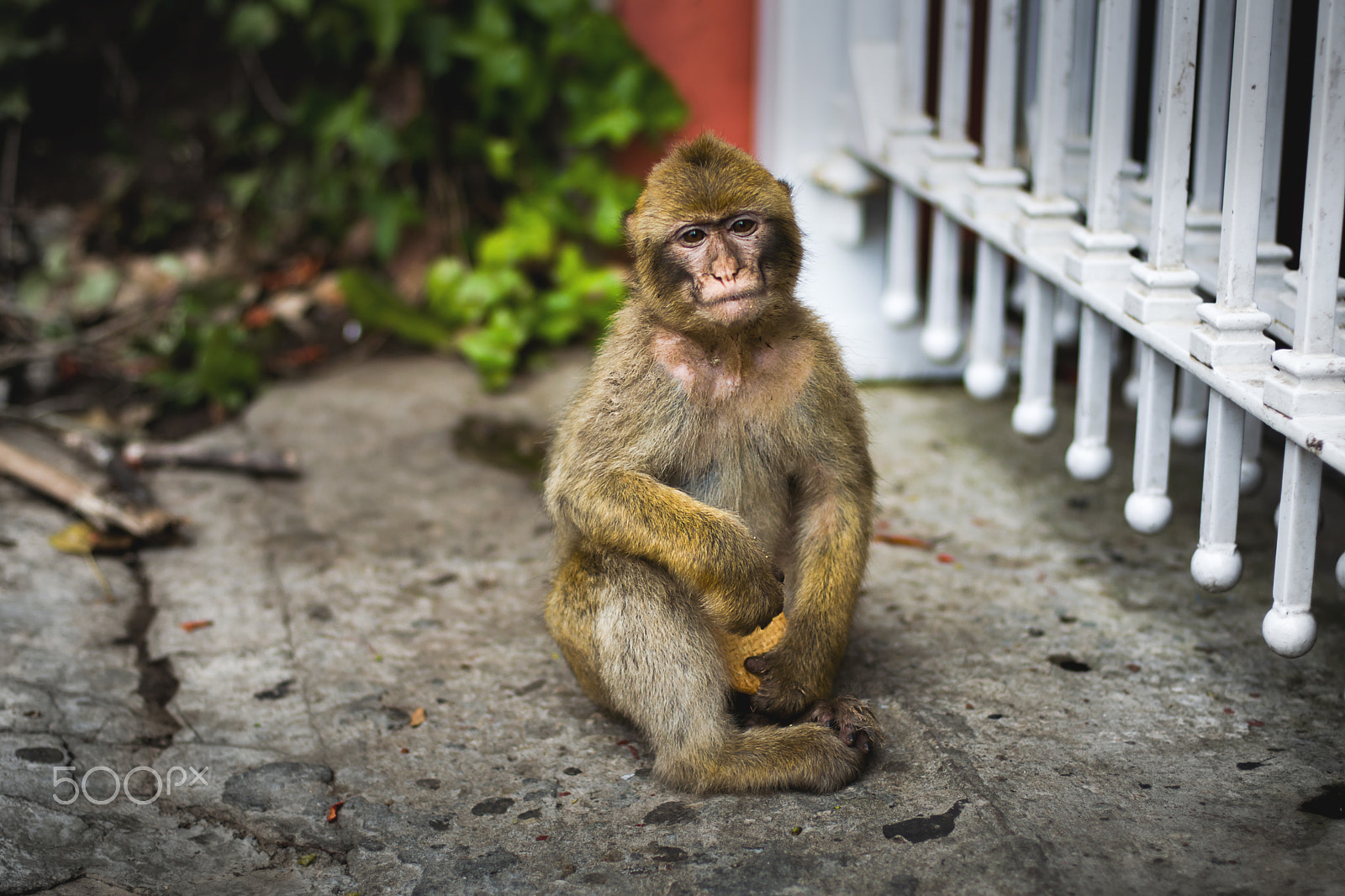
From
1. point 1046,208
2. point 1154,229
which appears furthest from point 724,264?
point 1046,208

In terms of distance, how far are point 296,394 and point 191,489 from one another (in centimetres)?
92

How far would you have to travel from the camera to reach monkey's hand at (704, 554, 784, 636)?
2.88m

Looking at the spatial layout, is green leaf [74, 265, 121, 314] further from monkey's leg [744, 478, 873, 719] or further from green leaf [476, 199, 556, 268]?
monkey's leg [744, 478, 873, 719]

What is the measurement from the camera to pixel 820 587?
3047 mm

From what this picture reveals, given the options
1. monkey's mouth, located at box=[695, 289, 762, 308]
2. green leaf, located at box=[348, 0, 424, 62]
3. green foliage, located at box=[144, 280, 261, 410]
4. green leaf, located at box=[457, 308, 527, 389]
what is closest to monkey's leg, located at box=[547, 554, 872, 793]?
monkey's mouth, located at box=[695, 289, 762, 308]

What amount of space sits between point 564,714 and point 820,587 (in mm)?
723

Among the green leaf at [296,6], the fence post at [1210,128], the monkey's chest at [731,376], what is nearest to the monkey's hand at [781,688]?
the monkey's chest at [731,376]

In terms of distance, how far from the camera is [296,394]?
5457mm

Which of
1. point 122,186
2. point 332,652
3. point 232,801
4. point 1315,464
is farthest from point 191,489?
point 1315,464

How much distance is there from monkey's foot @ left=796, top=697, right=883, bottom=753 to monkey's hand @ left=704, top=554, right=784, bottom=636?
24cm

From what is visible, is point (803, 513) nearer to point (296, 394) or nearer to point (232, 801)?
point (232, 801)

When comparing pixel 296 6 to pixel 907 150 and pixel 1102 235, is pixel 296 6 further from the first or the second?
pixel 1102 235

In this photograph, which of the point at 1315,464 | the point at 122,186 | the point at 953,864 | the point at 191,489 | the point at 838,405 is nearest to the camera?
the point at 953,864

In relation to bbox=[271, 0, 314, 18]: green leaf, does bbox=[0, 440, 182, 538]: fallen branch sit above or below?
below
